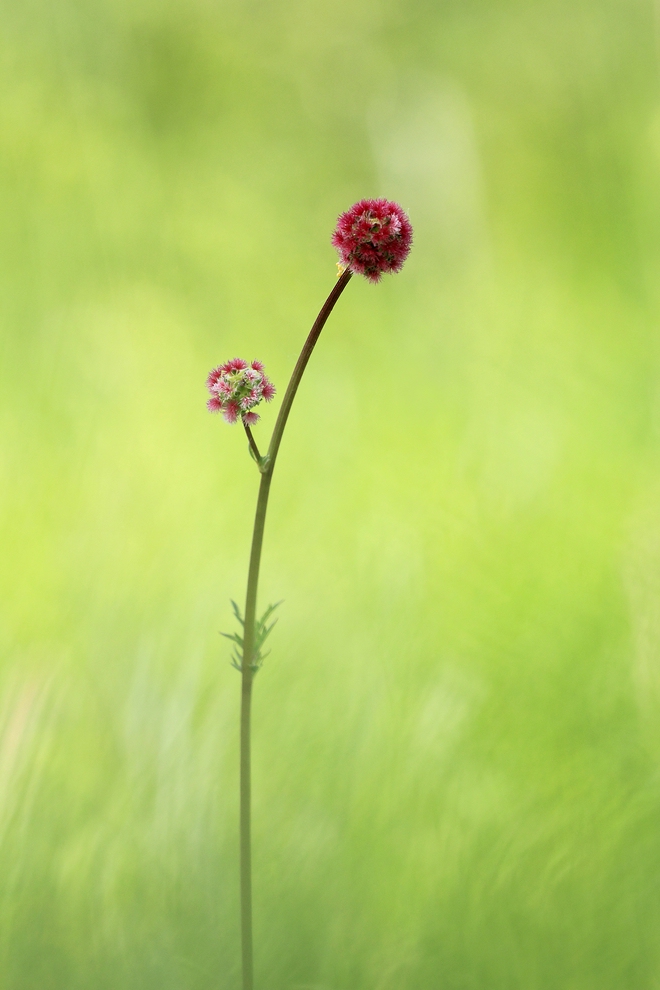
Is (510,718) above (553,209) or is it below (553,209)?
below

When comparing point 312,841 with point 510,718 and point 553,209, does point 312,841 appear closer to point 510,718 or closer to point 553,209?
point 510,718

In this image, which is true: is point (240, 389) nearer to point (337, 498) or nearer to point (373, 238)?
point (373, 238)

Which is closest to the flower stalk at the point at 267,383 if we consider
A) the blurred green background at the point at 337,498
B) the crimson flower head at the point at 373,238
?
the crimson flower head at the point at 373,238

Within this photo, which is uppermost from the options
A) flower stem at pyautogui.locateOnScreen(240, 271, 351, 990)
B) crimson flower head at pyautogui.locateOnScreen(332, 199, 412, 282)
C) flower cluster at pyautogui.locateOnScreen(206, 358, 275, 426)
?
crimson flower head at pyautogui.locateOnScreen(332, 199, 412, 282)

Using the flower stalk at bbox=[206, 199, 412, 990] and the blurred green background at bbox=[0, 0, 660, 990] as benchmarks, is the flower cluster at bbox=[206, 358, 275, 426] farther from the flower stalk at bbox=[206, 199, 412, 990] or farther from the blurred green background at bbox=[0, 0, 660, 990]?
the blurred green background at bbox=[0, 0, 660, 990]

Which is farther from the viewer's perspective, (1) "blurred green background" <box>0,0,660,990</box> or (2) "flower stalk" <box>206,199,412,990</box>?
(1) "blurred green background" <box>0,0,660,990</box>

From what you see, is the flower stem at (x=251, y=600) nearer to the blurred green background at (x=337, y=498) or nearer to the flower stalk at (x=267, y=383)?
the flower stalk at (x=267, y=383)

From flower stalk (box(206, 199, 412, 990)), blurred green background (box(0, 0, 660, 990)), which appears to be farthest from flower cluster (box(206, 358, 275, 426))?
blurred green background (box(0, 0, 660, 990))

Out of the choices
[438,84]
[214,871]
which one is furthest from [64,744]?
[438,84]
